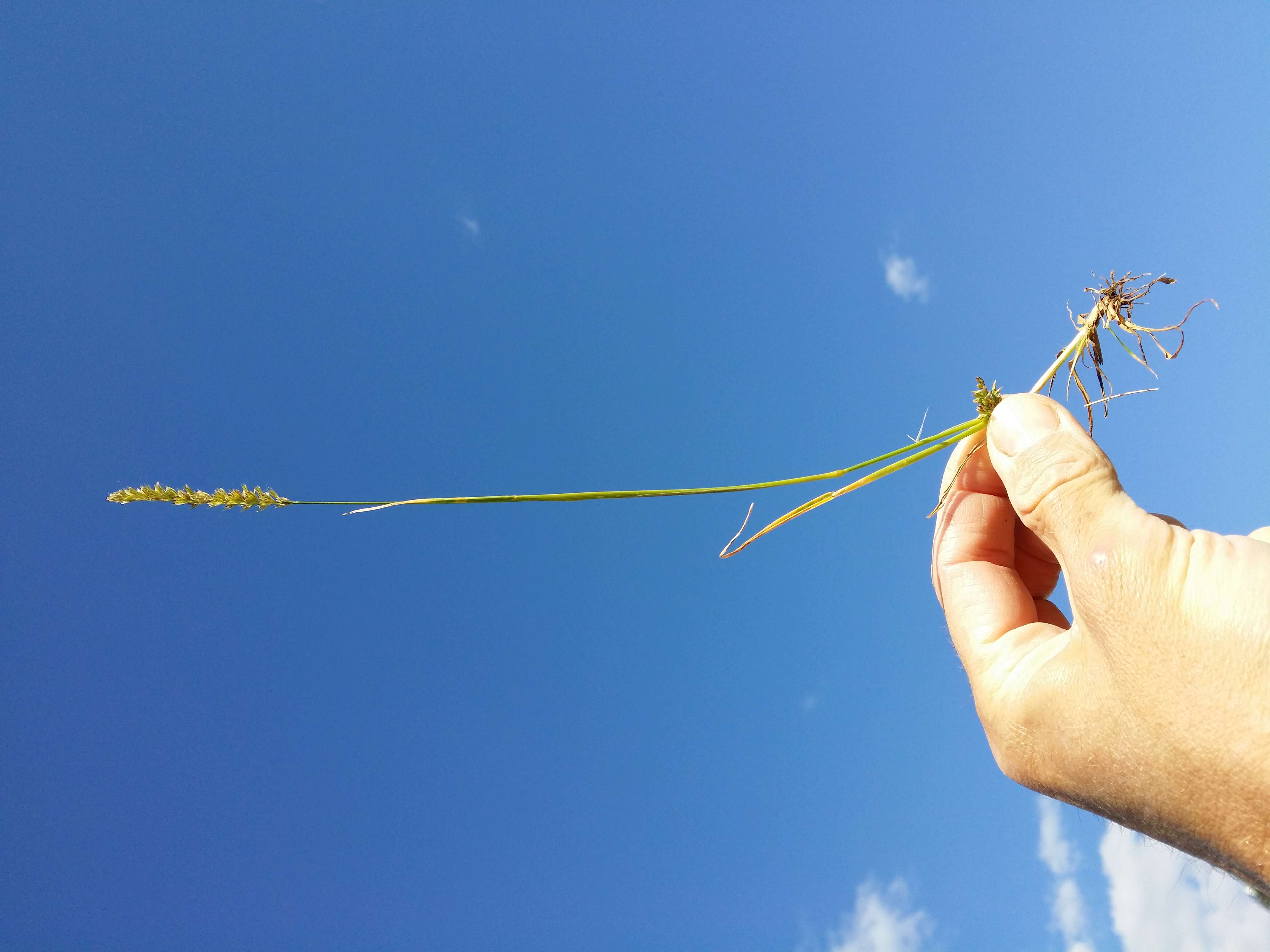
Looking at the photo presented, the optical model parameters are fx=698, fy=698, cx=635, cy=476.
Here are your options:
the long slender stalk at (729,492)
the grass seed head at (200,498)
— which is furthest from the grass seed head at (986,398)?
the grass seed head at (200,498)

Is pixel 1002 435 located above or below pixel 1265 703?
above

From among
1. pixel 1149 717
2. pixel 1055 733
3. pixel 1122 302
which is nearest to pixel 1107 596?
pixel 1149 717

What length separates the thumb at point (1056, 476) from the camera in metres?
2.29

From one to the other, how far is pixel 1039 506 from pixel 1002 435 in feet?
1.47

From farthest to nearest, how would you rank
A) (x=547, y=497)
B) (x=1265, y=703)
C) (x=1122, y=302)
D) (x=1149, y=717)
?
1. (x=1122, y=302)
2. (x=547, y=497)
3. (x=1149, y=717)
4. (x=1265, y=703)

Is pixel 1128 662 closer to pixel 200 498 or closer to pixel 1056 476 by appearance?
pixel 1056 476

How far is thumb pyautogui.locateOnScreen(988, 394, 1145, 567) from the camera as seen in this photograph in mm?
2295

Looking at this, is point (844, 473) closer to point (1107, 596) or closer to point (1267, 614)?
point (1107, 596)

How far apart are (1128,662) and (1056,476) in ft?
2.27

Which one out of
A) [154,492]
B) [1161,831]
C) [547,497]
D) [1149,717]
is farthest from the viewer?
[547,497]

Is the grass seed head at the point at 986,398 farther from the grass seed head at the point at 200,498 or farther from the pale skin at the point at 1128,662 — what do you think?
the grass seed head at the point at 200,498

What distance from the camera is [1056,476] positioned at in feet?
8.08

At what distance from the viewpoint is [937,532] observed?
136 inches

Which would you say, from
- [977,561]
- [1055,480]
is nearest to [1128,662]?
[1055,480]
